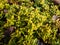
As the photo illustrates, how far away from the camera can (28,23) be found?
4.22m

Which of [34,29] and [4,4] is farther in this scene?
[4,4]

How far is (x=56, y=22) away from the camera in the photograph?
14.5ft

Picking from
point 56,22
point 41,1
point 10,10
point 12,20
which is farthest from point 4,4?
point 56,22

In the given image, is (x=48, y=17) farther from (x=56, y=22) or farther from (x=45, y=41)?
(x=45, y=41)

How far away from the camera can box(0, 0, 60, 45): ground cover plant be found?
4031 mm

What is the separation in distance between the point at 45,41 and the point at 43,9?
98 centimetres

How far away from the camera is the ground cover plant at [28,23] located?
13.2 feet

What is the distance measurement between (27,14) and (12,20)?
39 cm

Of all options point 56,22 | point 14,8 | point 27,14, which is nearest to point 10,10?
point 14,8

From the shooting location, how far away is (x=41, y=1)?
4844 mm

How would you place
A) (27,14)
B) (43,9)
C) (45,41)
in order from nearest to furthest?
(45,41) → (27,14) → (43,9)

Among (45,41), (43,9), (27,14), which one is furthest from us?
(43,9)

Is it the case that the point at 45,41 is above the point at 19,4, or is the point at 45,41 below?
below

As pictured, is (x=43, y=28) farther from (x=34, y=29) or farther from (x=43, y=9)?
(x=43, y=9)
